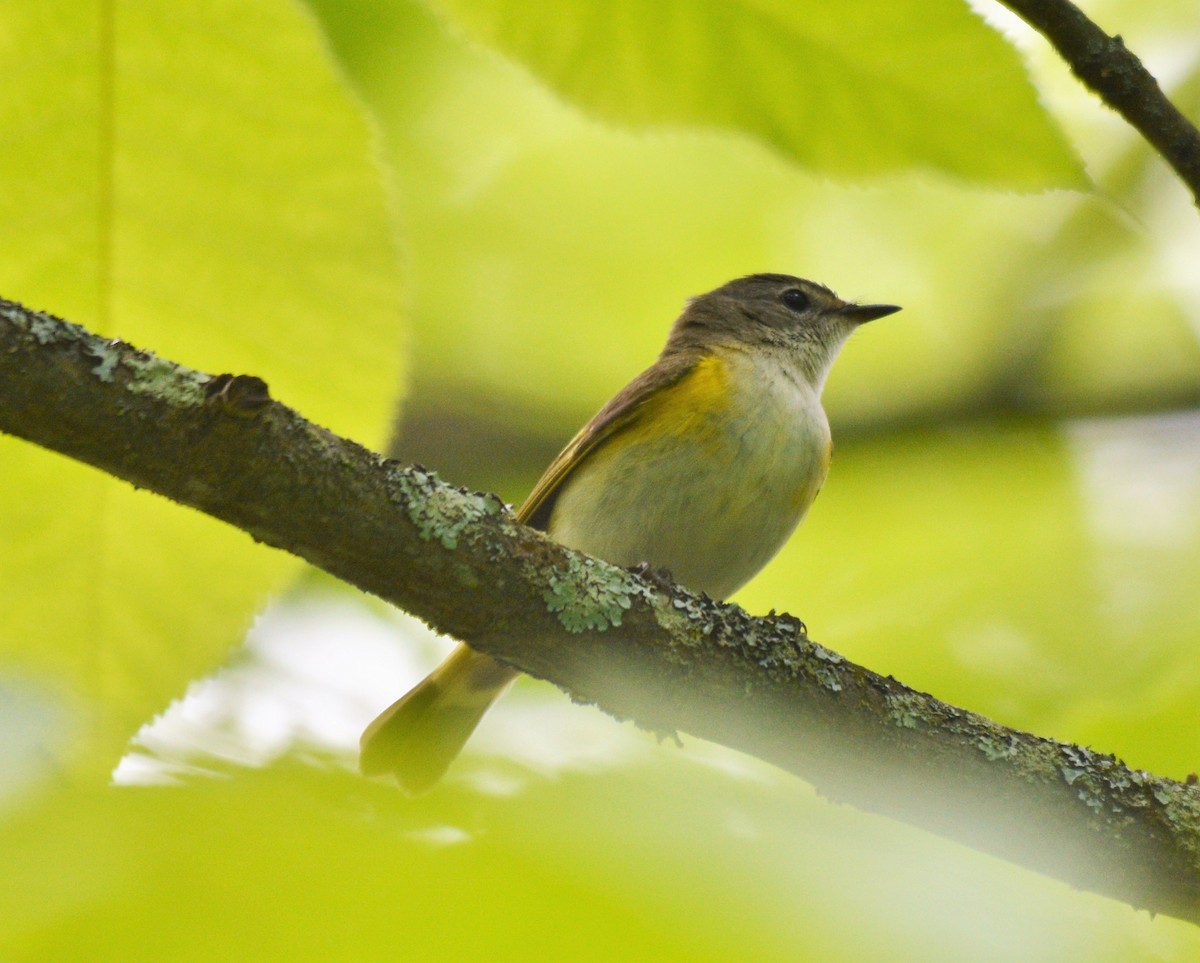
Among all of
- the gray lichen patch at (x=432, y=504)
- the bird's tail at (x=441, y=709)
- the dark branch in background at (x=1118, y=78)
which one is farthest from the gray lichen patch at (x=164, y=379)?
the bird's tail at (x=441, y=709)

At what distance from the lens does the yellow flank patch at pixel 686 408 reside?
4.04 meters

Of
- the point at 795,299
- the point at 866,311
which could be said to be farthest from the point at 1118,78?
the point at 795,299

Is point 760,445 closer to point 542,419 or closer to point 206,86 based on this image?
point 542,419

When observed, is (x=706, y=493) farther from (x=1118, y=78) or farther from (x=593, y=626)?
(x=1118, y=78)

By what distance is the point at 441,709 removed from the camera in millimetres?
4043

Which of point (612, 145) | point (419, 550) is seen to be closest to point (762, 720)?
point (419, 550)

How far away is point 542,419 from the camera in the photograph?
4.57 m

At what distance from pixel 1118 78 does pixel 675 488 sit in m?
2.15

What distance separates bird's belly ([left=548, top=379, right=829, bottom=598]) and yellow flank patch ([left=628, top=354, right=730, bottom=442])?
1 cm

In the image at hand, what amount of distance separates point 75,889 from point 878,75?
1.36 meters

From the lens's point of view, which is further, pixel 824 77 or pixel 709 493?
pixel 709 493

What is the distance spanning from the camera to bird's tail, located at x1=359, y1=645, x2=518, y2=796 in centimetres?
368

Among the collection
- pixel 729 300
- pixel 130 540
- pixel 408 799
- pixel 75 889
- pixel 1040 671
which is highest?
pixel 729 300

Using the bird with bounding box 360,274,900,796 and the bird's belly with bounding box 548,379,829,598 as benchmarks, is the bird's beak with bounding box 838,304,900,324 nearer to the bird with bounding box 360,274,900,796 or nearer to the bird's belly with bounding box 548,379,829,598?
the bird with bounding box 360,274,900,796
